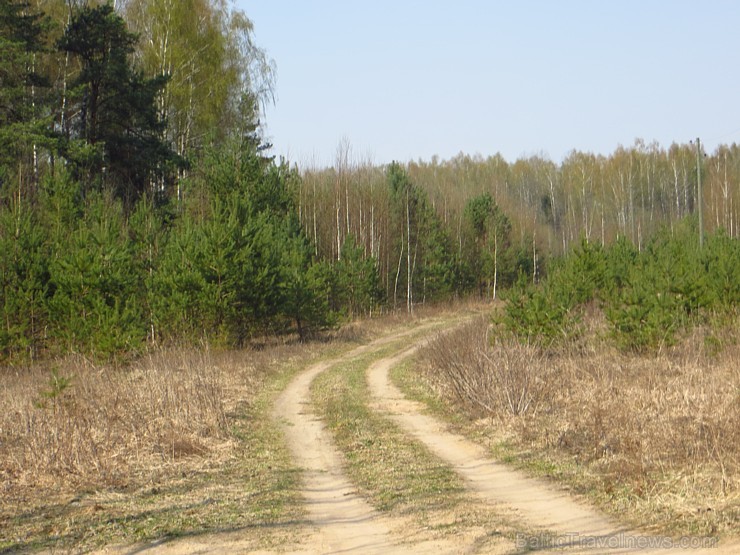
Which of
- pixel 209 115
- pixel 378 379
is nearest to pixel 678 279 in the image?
pixel 378 379

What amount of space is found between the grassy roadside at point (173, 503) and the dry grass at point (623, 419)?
3137mm

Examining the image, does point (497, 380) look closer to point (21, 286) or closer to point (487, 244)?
point (21, 286)

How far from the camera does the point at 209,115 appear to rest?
39.2 meters

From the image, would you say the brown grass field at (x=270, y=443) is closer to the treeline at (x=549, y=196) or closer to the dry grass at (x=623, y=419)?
the dry grass at (x=623, y=419)

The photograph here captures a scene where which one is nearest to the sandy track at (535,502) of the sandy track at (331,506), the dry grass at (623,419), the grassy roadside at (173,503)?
the dry grass at (623,419)

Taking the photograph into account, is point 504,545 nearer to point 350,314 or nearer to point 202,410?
point 202,410

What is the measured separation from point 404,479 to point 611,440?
2802 millimetres

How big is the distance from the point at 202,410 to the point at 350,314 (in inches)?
1072

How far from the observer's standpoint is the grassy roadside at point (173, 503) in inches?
299

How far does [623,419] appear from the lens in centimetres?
1159

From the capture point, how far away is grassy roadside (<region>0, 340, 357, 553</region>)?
24.9ft

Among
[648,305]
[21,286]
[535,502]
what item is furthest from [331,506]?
[21,286]

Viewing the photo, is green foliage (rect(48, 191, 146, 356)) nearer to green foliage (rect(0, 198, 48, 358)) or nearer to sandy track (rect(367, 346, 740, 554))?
green foliage (rect(0, 198, 48, 358))

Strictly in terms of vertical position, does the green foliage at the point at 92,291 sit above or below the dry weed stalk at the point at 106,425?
above
